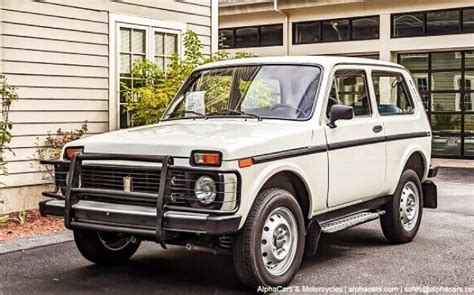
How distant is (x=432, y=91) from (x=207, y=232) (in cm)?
1471

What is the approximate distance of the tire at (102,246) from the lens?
621 centimetres

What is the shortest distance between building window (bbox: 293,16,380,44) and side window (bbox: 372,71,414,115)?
11075 millimetres

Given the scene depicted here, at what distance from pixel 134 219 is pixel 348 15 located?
15.0 metres

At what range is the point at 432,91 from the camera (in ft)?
59.9

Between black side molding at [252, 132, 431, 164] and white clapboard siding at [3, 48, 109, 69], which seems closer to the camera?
black side molding at [252, 132, 431, 164]

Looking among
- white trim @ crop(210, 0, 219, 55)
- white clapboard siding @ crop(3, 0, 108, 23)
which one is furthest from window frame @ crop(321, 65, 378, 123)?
white trim @ crop(210, 0, 219, 55)

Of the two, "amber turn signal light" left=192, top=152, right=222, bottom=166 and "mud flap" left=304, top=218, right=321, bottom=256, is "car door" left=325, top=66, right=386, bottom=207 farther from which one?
"amber turn signal light" left=192, top=152, right=222, bottom=166

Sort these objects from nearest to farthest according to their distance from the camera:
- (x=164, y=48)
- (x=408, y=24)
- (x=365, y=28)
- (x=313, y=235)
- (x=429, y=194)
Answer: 1. (x=313, y=235)
2. (x=429, y=194)
3. (x=164, y=48)
4. (x=408, y=24)
5. (x=365, y=28)

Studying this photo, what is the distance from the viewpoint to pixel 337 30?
63.0 feet

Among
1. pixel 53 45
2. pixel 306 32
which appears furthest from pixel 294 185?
pixel 306 32

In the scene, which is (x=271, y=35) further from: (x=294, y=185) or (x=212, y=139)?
(x=212, y=139)

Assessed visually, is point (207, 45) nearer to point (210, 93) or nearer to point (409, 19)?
point (210, 93)

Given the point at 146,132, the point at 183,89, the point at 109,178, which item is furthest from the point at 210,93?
the point at 109,178

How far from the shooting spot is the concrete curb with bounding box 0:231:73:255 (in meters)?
7.08
